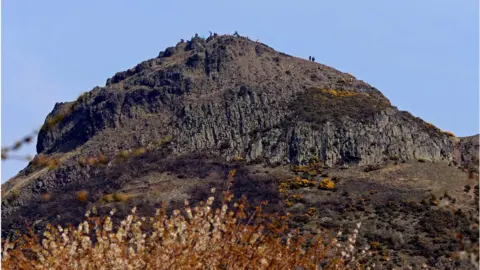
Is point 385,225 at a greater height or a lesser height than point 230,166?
lesser

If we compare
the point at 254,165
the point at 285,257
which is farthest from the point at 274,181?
the point at 285,257

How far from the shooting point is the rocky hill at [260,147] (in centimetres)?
8281

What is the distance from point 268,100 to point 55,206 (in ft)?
106

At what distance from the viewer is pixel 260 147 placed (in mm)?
100375

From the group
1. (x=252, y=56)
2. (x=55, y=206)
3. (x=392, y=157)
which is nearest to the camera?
(x=55, y=206)

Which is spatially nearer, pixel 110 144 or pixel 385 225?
pixel 385 225

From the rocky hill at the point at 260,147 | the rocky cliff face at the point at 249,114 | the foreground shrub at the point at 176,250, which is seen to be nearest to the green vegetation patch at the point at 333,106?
the rocky cliff face at the point at 249,114

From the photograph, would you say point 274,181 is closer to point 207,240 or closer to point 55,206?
point 55,206

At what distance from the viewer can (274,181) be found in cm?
9112

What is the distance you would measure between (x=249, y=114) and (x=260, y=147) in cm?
705

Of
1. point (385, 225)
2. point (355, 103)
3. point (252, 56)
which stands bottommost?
point (385, 225)

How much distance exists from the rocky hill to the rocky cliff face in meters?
0.19

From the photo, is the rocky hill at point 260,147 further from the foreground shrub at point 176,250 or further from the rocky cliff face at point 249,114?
the foreground shrub at point 176,250

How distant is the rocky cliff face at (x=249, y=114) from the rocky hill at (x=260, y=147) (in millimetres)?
189
